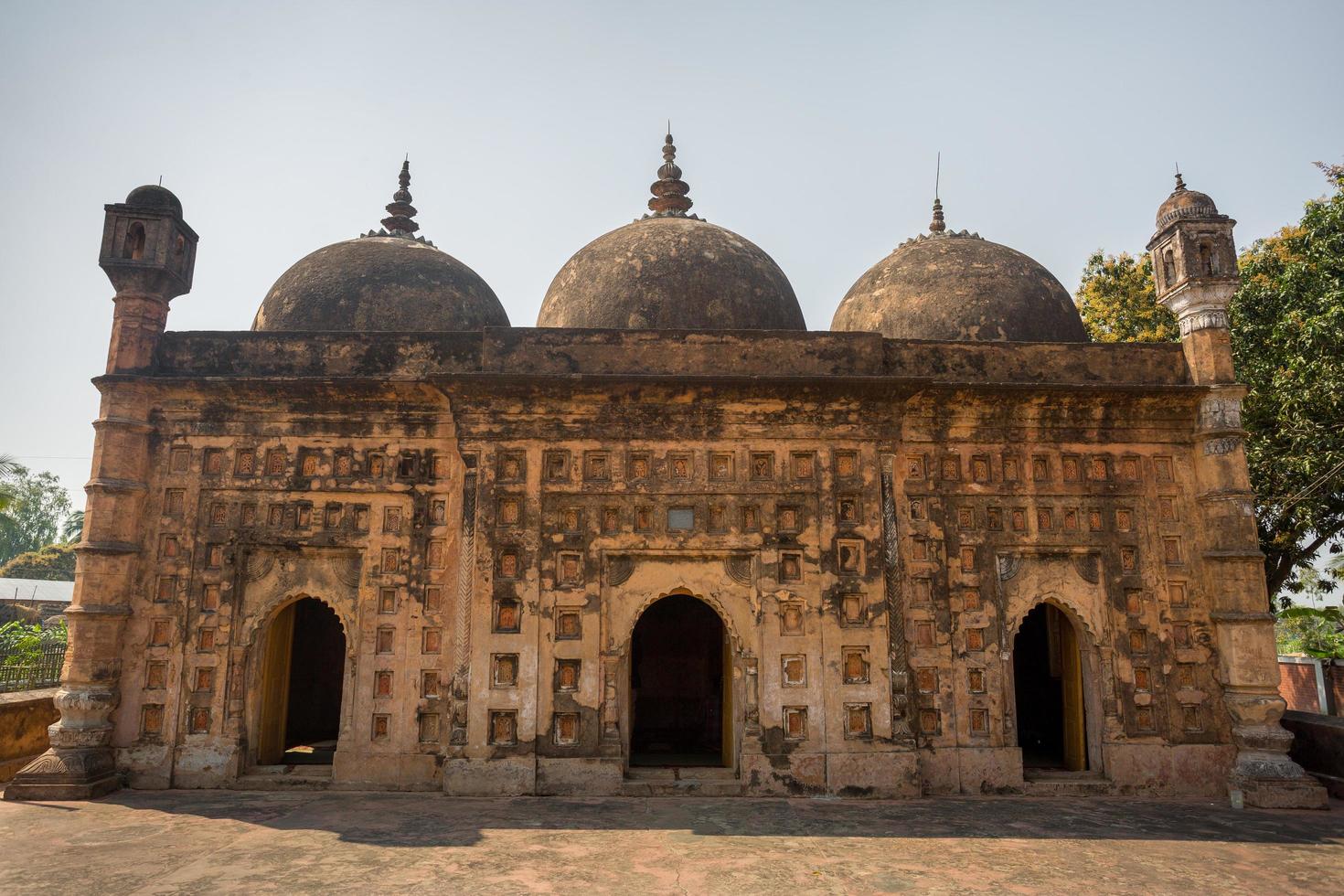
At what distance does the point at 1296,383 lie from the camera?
1212cm

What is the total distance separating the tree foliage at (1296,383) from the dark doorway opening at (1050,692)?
4149 mm

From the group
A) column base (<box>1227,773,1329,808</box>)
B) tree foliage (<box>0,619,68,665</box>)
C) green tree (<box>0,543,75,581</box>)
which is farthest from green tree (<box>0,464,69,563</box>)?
column base (<box>1227,773,1329,808</box>)

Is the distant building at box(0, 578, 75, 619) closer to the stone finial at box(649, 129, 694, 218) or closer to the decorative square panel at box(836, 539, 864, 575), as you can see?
the stone finial at box(649, 129, 694, 218)

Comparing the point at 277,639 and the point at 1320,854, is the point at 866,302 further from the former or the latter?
the point at 277,639

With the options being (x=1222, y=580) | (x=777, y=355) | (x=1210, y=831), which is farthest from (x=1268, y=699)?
(x=777, y=355)

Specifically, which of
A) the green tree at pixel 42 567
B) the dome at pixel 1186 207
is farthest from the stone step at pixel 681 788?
the green tree at pixel 42 567

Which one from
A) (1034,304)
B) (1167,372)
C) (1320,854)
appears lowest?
(1320,854)

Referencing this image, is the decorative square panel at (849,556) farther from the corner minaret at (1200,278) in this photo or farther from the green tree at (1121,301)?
the green tree at (1121,301)

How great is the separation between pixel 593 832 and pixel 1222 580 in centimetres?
703

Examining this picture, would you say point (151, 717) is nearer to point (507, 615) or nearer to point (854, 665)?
point (507, 615)

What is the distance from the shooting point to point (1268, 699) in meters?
8.94

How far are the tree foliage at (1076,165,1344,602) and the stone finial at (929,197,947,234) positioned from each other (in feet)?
13.5

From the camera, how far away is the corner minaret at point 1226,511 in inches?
346

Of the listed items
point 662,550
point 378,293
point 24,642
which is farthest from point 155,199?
point 24,642
